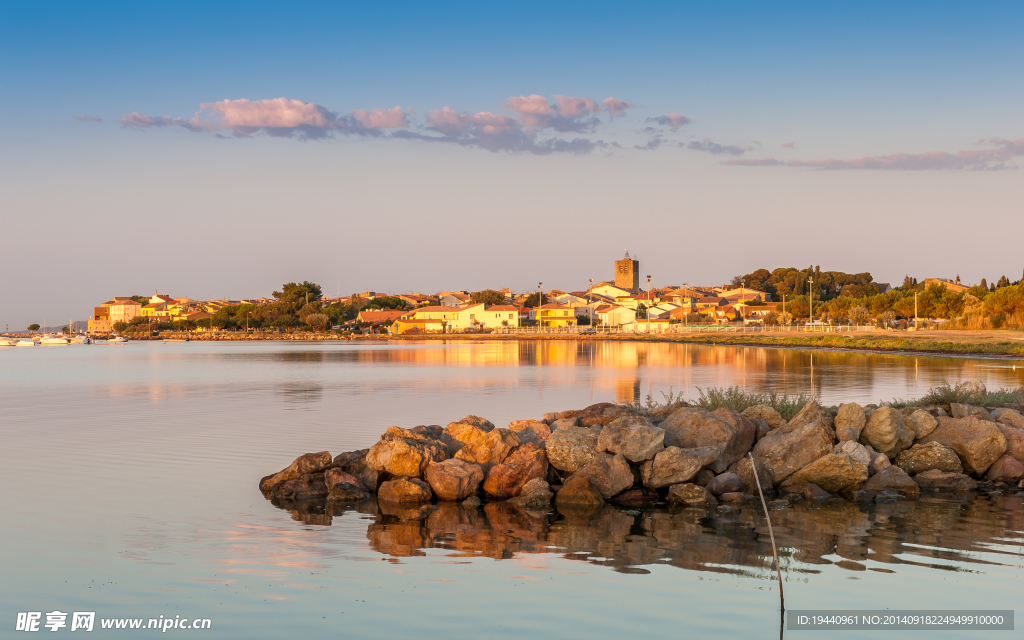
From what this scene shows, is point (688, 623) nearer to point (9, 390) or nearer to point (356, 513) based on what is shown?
point (356, 513)

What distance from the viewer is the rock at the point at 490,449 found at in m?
11.7

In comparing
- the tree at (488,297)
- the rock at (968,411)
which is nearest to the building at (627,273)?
the tree at (488,297)

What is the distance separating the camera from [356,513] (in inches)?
406

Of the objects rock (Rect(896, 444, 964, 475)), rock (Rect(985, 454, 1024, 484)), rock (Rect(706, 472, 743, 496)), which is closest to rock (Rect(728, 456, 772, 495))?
rock (Rect(706, 472, 743, 496))

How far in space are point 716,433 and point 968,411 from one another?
15.2 feet

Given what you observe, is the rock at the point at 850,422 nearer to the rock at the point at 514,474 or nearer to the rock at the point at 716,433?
the rock at the point at 716,433

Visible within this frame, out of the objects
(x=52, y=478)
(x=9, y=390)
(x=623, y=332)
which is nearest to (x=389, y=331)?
Result: (x=623, y=332)

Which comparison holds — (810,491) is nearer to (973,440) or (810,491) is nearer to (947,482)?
(947,482)

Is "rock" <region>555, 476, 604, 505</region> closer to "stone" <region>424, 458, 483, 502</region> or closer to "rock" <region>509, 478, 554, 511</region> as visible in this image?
"rock" <region>509, 478, 554, 511</region>

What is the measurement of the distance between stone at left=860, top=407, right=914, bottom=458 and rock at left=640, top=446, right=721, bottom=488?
260 cm

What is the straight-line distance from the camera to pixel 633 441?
36.7 feet

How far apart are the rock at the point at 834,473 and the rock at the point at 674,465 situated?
4.29 ft

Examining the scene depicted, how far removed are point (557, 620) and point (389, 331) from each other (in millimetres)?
129292

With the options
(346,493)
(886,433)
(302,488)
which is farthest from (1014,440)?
(302,488)
